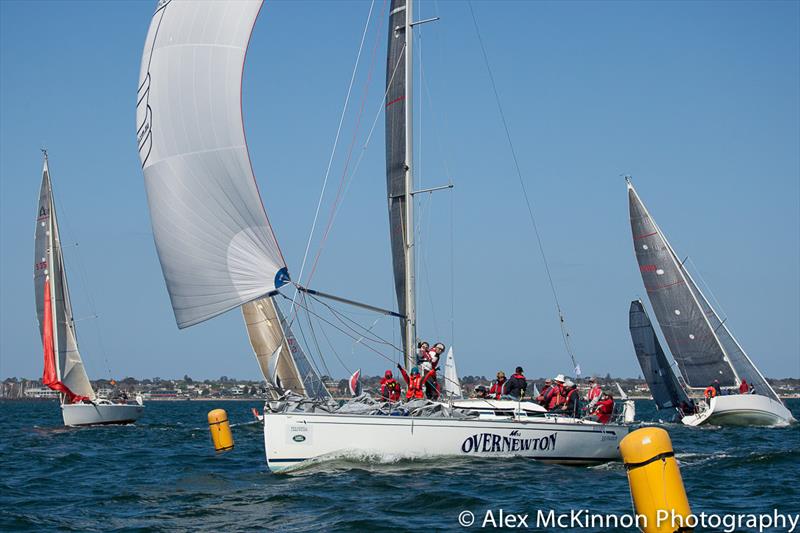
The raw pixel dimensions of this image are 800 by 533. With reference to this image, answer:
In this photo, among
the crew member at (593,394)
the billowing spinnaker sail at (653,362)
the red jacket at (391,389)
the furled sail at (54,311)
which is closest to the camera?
the red jacket at (391,389)

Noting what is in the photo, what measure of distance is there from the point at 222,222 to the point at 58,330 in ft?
80.5

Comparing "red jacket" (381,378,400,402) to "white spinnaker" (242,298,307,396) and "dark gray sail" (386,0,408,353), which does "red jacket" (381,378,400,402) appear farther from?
"white spinnaker" (242,298,307,396)

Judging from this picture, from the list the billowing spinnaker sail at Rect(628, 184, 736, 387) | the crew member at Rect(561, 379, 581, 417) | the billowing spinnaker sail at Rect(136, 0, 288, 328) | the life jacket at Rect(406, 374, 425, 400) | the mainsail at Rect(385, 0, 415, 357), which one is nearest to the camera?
the billowing spinnaker sail at Rect(136, 0, 288, 328)

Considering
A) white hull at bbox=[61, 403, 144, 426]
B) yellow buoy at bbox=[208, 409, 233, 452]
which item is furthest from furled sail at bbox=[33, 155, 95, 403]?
yellow buoy at bbox=[208, 409, 233, 452]

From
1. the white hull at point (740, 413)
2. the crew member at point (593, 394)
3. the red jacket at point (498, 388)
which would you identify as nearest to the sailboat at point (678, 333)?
the white hull at point (740, 413)

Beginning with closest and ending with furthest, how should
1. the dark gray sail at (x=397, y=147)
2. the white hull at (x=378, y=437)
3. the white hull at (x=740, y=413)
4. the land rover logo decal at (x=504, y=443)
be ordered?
the white hull at (x=378, y=437)
the land rover logo decal at (x=504, y=443)
the dark gray sail at (x=397, y=147)
the white hull at (x=740, y=413)

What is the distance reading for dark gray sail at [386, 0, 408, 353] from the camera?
19.1 meters

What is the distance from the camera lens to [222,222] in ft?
48.9

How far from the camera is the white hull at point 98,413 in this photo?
3578 cm

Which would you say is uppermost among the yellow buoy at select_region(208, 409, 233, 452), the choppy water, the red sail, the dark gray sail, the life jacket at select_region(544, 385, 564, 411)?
the dark gray sail

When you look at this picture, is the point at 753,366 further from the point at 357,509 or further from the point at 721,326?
the point at 357,509

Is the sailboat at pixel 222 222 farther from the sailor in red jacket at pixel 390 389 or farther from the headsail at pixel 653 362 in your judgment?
the headsail at pixel 653 362

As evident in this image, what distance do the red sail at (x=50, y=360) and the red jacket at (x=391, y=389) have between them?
22.4m

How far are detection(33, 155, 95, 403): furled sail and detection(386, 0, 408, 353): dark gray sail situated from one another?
844 inches
